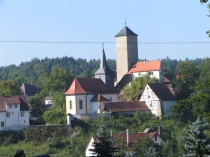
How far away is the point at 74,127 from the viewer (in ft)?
192

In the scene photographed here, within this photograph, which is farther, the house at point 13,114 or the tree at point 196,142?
the house at point 13,114

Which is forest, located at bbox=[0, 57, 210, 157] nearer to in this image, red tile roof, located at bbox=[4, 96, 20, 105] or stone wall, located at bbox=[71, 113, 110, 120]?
stone wall, located at bbox=[71, 113, 110, 120]

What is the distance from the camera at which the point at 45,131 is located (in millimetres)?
57844

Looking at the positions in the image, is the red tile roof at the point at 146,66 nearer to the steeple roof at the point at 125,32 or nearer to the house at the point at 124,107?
the steeple roof at the point at 125,32

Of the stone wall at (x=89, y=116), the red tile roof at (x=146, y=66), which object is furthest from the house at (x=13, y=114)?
the red tile roof at (x=146, y=66)

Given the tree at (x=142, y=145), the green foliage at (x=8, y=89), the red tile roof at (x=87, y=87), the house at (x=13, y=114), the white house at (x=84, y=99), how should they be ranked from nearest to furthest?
the tree at (x=142, y=145)
the house at (x=13, y=114)
the white house at (x=84, y=99)
the red tile roof at (x=87, y=87)
the green foliage at (x=8, y=89)

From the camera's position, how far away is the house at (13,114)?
2335 inches

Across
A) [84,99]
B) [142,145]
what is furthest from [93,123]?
[142,145]

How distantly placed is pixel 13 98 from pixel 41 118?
10.7ft

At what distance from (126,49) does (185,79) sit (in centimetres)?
826

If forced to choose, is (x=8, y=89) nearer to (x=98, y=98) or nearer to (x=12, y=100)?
(x=12, y=100)

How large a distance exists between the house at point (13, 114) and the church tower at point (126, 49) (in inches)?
623

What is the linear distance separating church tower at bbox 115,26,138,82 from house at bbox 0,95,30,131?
51.9ft

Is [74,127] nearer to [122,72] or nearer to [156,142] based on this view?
[156,142]
